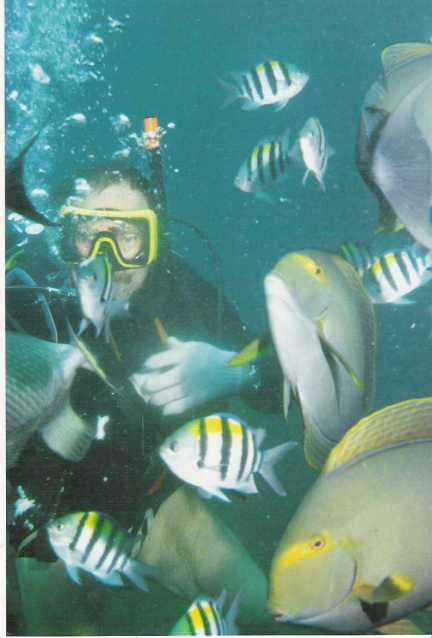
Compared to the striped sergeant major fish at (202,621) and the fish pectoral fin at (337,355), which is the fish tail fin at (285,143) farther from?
the striped sergeant major fish at (202,621)

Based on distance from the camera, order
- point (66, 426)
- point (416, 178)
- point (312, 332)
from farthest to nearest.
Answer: point (66, 426), point (312, 332), point (416, 178)

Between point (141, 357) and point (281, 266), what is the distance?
71.3 inches

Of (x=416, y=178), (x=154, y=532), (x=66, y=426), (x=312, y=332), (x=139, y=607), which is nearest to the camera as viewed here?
(x=416, y=178)

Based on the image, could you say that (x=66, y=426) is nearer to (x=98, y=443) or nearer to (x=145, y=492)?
(x=98, y=443)

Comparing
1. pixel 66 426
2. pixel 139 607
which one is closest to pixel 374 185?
pixel 66 426

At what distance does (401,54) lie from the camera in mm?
934

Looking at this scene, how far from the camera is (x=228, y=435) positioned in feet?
5.65

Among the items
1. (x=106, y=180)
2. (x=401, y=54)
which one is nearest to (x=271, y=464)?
(x=401, y=54)

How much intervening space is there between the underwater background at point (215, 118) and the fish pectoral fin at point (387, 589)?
200 cm

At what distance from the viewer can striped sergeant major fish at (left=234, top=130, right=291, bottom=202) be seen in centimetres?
290

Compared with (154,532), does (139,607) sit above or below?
below

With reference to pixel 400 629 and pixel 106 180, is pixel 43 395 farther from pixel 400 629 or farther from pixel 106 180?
pixel 106 180

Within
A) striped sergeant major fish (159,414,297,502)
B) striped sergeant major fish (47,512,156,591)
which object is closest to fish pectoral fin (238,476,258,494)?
striped sergeant major fish (159,414,297,502)

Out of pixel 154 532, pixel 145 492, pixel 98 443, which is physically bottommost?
pixel 154 532
